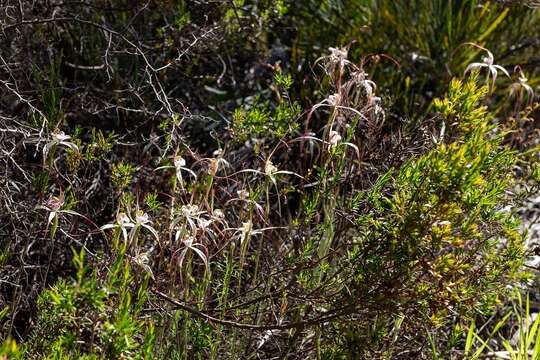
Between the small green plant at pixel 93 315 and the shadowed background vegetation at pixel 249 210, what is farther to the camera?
the shadowed background vegetation at pixel 249 210

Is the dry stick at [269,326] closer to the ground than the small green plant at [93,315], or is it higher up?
closer to the ground

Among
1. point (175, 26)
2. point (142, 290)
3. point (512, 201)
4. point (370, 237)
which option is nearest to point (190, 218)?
point (142, 290)

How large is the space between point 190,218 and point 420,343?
117 cm

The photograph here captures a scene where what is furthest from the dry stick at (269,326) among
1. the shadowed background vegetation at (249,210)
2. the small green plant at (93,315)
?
the small green plant at (93,315)

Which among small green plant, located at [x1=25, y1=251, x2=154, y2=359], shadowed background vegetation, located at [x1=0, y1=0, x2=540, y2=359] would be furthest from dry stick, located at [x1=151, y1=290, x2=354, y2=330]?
small green plant, located at [x1=25, y1=251, x2=154, y2=359]

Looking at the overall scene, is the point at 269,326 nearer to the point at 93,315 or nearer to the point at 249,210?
the point at 249,210

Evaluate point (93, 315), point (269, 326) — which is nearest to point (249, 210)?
point (269, 326)

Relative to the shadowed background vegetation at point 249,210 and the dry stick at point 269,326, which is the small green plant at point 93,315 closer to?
the shadowed background vegetation at point 249,210

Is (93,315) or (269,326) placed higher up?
(93,315)

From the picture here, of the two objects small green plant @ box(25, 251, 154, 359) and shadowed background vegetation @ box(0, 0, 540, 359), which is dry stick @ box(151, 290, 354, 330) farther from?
small green plant @ box(25, 251, 154, 359)

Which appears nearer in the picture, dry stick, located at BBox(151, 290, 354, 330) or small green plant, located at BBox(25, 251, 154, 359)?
small green plant, located at BBox(25, 251, 154, 359)

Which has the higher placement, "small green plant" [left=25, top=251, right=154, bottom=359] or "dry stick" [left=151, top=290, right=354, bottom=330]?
"small green plant" [left=25, top=251, right=154, bottom=359]

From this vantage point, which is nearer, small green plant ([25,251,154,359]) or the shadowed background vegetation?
small green plant ([25,251,154,359])

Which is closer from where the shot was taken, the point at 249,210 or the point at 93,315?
the point at 93,315
